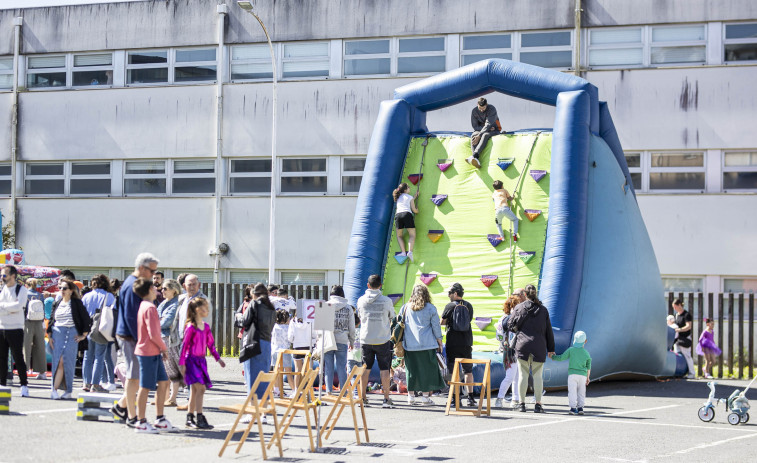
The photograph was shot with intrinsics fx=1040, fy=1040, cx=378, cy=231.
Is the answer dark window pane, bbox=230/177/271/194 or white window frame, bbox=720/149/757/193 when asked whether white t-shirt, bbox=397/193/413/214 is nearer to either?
white window frame, bbox=720/149/757/193

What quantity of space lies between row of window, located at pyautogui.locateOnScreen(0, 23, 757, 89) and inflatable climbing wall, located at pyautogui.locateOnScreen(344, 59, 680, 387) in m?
8.80

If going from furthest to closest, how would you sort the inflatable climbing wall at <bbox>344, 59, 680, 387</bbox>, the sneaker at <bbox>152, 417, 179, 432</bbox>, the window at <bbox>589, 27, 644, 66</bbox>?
the window at <bbox>589, 27, 644, 66</bbox>
the inflatable climbing wall at <bbox>344, 59, 680, 387</bbox>
the sneaker at <bbox>152, 417, 179, 432</bbox>

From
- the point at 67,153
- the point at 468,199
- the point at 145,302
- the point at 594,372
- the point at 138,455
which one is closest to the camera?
the point at 138,455

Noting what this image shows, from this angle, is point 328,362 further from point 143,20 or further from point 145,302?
point 143,20

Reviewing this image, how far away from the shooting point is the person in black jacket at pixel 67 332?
Answer: 14.0 meters

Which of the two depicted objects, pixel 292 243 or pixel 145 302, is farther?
pixel 292 243

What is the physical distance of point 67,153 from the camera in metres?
31.7

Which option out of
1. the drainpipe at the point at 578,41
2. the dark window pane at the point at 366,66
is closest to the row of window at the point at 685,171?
the drainpipe at the point at 578,41

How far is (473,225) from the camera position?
1873cm

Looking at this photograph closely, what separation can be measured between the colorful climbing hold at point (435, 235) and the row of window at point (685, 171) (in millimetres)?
10559

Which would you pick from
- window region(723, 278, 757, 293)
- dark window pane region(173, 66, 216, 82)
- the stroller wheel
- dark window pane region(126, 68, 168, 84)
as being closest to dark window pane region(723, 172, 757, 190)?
window region(723, 278, 757, 293)

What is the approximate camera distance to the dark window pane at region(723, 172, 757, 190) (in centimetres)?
2695

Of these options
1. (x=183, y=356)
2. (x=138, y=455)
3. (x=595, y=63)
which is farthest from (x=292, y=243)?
(x=138, y=455)

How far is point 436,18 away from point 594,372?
14.7 metres
